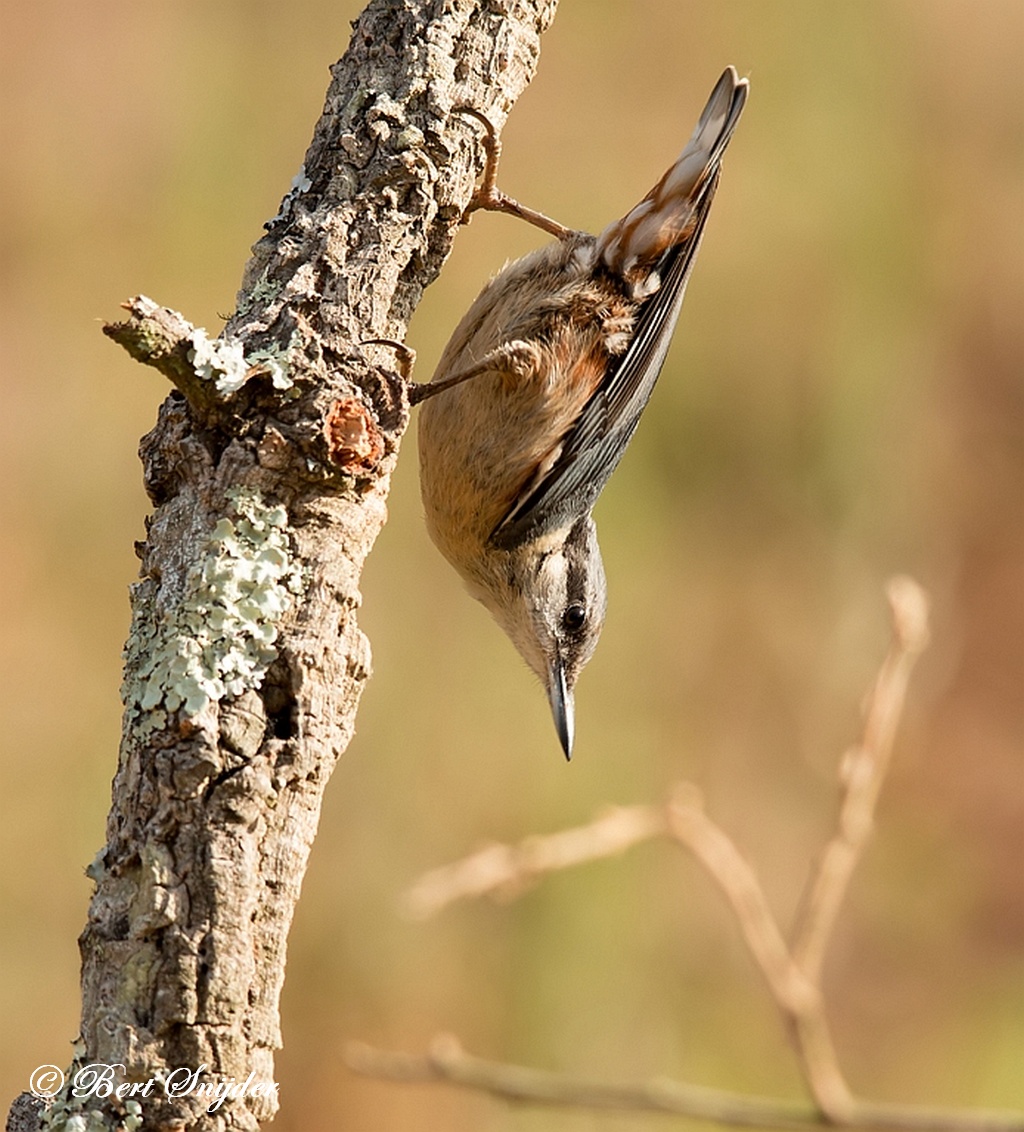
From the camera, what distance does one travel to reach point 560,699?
135 inches

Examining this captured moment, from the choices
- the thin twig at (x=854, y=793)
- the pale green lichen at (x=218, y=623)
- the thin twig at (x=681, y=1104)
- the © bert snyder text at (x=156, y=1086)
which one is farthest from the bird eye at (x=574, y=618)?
the © bert snyder text at (x=156, y=1086)

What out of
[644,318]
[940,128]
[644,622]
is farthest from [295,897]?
[940,128]

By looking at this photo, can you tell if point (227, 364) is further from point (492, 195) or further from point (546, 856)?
point (492, 195)

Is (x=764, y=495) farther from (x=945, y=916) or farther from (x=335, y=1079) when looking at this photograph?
(x=335, y=1079)

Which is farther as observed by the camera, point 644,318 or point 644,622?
→ point 644,622

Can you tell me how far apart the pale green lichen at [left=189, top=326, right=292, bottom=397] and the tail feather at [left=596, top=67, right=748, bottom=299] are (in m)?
1.58

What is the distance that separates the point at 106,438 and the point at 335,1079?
7.22ft

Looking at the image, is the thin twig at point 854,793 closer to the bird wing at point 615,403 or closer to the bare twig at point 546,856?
the bare twig at point 546,856

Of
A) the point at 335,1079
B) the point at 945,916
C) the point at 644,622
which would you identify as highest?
the point at 644,622

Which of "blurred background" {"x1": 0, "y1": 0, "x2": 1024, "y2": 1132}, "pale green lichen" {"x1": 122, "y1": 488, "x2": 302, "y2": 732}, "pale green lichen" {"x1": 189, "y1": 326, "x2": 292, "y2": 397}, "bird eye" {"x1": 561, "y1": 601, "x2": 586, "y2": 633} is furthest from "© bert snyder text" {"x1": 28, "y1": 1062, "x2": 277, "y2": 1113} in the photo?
"blurred background" {"x1": 0, "y1": 0, "x2": 1024, "y2": 1132}

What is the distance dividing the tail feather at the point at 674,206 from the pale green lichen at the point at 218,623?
1658 mm

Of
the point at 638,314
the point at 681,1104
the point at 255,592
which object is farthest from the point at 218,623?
the point at 638,314

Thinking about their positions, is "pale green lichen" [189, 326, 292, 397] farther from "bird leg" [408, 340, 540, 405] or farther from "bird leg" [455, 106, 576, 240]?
"bird leg" [408, 340, 540, 405]

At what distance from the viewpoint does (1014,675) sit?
6.52 m
